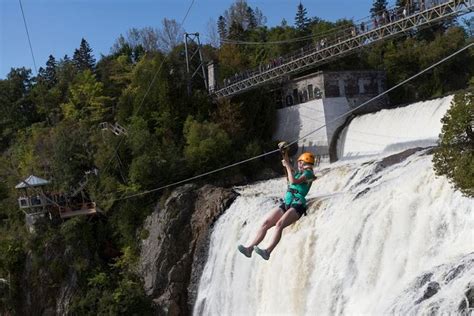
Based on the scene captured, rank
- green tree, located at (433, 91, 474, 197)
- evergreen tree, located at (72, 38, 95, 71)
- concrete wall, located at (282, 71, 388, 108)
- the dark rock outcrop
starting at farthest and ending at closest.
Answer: evergreen tree, located at (72, 38, 95, 71) → concrete wall, located at (282, 71, 388, 108) → the dark rock outcrop → green tree, located at (433, 91, 474, 197)

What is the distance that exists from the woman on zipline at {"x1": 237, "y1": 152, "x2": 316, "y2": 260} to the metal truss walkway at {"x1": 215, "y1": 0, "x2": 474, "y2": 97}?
15941 mm

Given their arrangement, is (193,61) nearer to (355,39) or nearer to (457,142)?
(355,39)

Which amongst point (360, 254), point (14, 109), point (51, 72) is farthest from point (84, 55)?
point (360, 254)

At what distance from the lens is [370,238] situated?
1681 centimetres

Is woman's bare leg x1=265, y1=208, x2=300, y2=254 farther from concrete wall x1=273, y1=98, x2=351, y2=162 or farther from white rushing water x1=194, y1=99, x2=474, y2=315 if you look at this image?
concrete wall x1=273, y1=98, x2=351, y2=162

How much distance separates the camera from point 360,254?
55.3ft

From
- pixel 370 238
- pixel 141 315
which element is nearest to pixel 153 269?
pixel 141 315

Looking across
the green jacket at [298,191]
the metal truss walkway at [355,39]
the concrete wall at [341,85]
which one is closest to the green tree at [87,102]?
the metal truss walkway at [355,39]

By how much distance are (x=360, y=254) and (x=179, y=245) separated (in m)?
11.9

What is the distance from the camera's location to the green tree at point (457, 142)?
15812 mm

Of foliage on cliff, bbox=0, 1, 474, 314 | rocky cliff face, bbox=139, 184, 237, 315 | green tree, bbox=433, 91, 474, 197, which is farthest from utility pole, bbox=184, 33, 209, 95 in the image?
green tree, bbox=433, 91, 474, 197

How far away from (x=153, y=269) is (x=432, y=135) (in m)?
13.2

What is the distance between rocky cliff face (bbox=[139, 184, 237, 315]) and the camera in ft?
85.7

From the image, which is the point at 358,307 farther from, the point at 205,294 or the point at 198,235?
the point at 198,235
